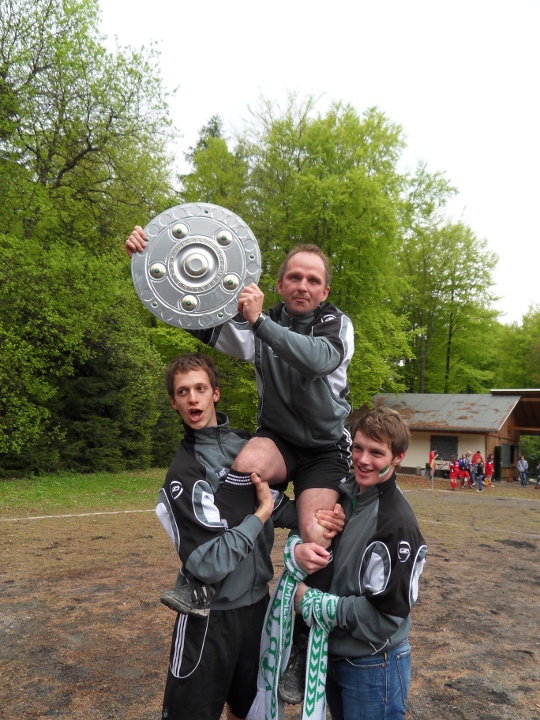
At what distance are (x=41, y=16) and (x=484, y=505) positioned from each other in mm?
18476

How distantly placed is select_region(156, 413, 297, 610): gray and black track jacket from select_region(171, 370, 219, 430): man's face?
5 cm

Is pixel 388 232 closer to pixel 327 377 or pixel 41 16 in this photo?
pixel 41 16

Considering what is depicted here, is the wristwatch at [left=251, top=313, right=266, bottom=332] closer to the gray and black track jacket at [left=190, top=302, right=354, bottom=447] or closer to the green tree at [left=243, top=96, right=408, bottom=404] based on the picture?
the gray and black track jacket at [left=190, top=302, right=354, bottom=447]

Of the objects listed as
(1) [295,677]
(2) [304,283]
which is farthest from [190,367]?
(1) [295,677]

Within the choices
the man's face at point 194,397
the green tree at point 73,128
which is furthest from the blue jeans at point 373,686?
the green tree at point 73,128

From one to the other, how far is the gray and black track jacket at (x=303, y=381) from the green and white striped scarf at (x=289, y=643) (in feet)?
1.62

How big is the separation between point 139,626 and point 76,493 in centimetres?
956

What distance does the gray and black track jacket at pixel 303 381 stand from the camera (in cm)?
260

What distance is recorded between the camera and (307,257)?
2766 mm

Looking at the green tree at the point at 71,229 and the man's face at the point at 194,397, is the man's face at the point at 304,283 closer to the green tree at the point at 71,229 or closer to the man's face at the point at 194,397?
the man's face at the point at 194,397

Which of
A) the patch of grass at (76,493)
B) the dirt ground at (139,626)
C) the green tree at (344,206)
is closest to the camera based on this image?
the dirt ground at (139,626)

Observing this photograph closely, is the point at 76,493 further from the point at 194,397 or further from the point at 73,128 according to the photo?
the point at 194,397

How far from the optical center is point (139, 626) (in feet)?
18.1

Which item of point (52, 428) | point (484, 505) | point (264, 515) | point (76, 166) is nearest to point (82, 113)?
point (76, 166)
